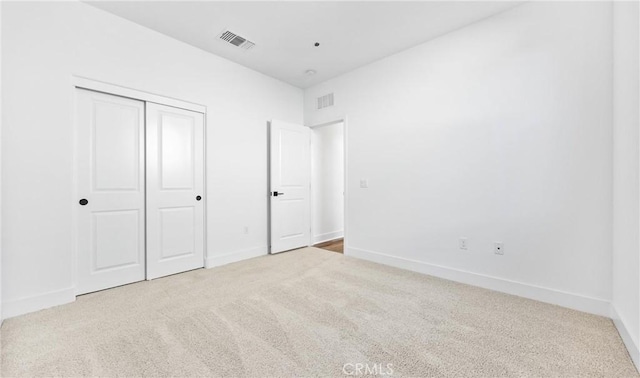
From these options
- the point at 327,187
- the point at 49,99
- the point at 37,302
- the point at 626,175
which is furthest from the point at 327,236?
the point at 49,99

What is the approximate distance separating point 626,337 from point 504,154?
5.14 ft

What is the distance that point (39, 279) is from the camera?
7.20ft

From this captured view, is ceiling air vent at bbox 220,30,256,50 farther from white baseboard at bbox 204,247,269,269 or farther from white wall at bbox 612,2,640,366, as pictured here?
white wall at bbox 612,2,640,366

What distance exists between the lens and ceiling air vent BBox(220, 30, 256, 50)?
2932 millimetres

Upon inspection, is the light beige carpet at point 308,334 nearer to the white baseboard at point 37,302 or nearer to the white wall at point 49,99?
the white baseboard at point 37,302

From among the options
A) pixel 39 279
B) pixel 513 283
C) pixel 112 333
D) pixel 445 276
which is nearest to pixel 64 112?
pixel 39 279

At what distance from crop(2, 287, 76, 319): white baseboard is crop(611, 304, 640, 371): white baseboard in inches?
162

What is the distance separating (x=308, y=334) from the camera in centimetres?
177

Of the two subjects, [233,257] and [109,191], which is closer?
[109,191]

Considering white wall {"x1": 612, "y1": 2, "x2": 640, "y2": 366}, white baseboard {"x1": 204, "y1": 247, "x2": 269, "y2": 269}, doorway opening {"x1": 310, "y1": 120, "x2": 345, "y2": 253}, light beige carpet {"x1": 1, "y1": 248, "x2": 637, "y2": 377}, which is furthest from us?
doorway opening {"x1": 310, "y1": 120, "x2": 345, "y2": 253}

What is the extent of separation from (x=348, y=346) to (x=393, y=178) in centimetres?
222

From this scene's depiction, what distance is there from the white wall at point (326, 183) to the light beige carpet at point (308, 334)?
224 cm

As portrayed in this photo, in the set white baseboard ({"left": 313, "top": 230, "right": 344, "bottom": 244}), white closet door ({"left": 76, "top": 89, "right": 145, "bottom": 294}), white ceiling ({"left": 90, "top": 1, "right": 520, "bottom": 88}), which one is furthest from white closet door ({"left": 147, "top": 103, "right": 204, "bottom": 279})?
white baseboard ({"left": 313, "top": 230, "right": 344, "bottom": 244})

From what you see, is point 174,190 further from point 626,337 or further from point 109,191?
point 626,337
